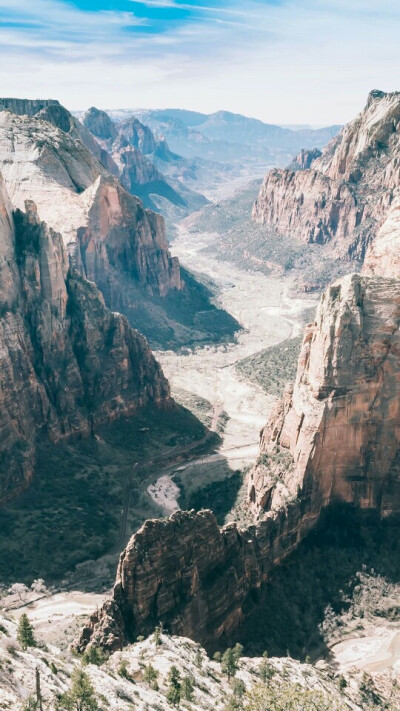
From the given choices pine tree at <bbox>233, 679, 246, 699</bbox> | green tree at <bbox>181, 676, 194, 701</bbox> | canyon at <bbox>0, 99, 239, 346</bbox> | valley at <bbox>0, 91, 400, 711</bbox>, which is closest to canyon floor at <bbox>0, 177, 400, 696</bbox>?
valley at <bbox>0, 91, 400, 711</bbox>

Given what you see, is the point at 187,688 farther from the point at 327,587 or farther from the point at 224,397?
the point at 224,397

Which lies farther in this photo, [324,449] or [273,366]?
[273,366]

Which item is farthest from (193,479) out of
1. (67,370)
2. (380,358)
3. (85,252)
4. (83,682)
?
(85,252)

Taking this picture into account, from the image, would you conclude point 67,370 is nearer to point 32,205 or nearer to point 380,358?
point 32,205

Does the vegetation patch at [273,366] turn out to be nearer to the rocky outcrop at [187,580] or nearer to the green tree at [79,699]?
the rocky outcrop at [187,580]

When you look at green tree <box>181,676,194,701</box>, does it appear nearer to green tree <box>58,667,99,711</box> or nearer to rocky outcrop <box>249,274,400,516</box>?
green tree <box>58,667,99,711</box>

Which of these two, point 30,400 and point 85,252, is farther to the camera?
point 85,252

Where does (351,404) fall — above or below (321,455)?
above

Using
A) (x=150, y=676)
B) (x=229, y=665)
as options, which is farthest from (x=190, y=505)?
(x=150, y=676)
